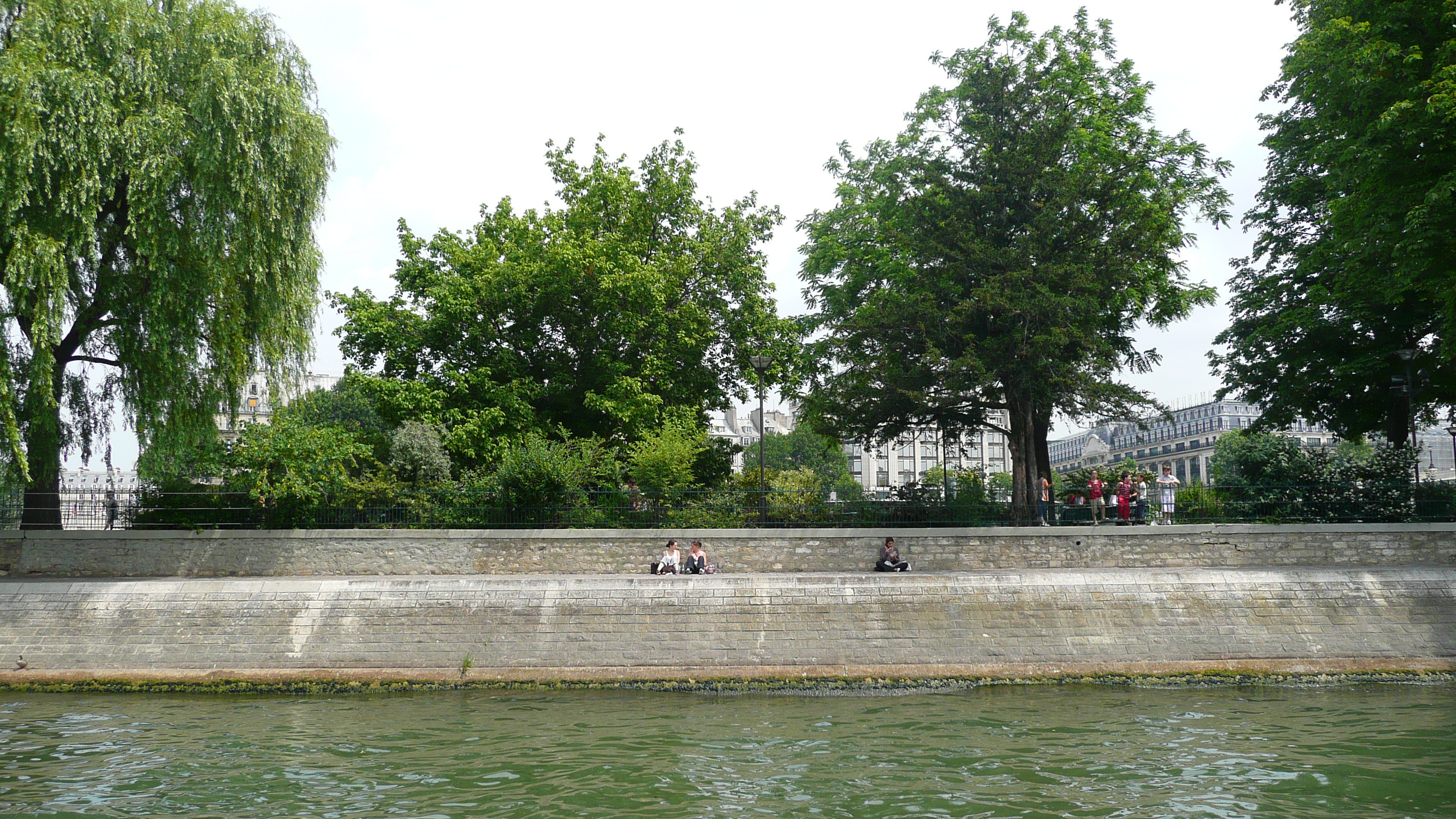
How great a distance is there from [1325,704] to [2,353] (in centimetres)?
2318

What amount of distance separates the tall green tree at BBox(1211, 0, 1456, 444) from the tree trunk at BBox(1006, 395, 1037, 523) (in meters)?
7.40

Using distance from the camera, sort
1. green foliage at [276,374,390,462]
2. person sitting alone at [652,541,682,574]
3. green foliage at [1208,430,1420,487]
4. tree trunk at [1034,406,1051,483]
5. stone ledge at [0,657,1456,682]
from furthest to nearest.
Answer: tree trunk at [1034,406,1051,483] → green foliage at [1208,430,1420,487] → green foliage at [276,374,390,462] → person sitting alone at [652,541,682,574] → stone ledge at [0,657,1456,682]

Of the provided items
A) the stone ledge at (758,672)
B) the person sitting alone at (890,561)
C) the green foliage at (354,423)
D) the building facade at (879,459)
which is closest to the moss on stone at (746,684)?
the stone ledge at (758,672)

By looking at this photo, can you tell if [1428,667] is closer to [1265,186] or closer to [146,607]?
[1265,186]

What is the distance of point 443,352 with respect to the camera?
27.4 m

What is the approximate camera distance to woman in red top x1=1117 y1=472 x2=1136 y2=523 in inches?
830

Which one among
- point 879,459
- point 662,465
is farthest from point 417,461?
point 879,459

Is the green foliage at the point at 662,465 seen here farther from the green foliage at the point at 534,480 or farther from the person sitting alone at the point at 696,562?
the person sitting alone at the point at 696,562

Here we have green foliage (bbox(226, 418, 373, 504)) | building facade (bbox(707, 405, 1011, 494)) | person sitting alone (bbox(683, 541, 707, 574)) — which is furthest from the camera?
building facade (bbox(707, 405, 1011, 494))

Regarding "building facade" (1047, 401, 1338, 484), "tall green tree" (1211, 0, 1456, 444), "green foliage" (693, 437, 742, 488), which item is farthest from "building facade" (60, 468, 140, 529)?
"building facade" (1047, 401, 1338, 484)

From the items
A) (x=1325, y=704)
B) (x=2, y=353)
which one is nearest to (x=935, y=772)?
(x=1325, y=704)

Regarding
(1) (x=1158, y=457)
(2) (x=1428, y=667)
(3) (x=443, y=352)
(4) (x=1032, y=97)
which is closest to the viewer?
(2) (x=1428, y=667)

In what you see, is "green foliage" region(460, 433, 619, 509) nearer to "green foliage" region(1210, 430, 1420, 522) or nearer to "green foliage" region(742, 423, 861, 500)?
"green foliage" region(1210, 430, 1420, 522)

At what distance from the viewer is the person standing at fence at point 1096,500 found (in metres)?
20.8
